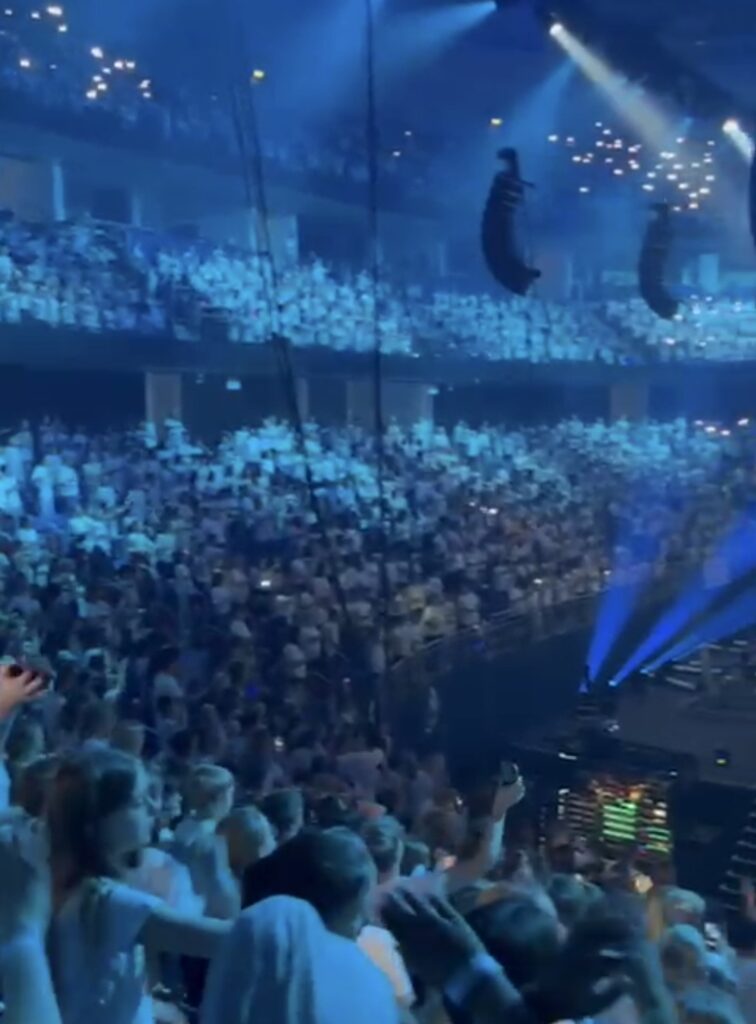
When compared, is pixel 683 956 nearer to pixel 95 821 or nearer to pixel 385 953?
pixel 385 953

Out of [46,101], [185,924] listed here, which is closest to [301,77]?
[46,101]

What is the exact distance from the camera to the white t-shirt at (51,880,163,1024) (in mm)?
1363

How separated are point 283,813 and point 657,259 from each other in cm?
806

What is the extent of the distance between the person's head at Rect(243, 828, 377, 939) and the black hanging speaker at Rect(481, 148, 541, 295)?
678 cm

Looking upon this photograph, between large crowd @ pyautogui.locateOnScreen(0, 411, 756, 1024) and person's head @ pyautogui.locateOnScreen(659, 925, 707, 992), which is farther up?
large crowd @ pyautogui.locateOnScreen(0, 411, 756, 1024)

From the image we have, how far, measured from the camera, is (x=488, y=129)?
10.9 meters

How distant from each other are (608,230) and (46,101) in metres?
4.22

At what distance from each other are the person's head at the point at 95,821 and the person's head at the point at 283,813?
3.31ft

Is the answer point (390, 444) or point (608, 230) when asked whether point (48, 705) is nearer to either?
point (390, 444)

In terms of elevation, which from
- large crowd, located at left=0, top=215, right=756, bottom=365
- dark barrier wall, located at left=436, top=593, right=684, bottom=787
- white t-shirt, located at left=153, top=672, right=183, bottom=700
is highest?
large crowd, located at left=0, top=215, right=756, bottom=365

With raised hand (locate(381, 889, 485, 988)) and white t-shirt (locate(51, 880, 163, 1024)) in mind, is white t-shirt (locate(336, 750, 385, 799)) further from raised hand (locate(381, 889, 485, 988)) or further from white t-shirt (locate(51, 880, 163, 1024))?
raised hand (locate(381, 889, 485, 988))

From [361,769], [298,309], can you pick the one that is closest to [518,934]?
[361,769]

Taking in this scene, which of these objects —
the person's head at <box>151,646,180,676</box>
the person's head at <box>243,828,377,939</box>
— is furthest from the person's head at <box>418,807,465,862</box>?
the person's head at <box>151,646,180,676</box>

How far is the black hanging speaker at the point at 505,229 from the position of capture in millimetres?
7840
